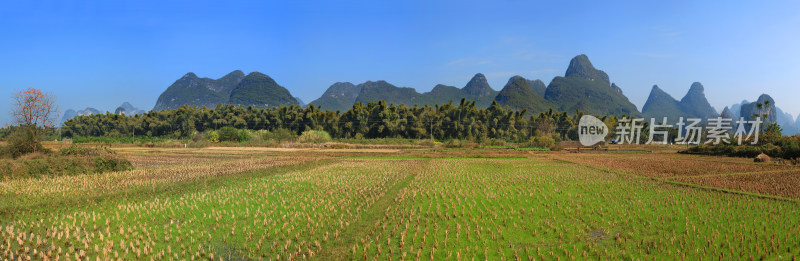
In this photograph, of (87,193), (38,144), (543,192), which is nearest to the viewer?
(87,193)

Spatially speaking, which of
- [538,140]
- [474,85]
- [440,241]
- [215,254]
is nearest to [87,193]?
[215,254]

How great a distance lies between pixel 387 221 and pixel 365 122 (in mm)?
44759

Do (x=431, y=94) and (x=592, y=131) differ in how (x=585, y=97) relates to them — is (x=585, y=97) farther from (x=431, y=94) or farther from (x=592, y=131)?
(x=592, y=131)

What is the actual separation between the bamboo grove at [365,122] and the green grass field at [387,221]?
37491 millimetres

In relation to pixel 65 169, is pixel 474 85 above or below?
above

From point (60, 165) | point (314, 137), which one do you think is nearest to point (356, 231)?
point (60, 165)

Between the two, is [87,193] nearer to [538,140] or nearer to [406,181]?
[406,181]

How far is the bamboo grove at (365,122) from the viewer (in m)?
52.8

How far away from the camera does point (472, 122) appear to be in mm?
52844

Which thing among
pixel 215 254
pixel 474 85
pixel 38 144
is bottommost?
pixel 215 254

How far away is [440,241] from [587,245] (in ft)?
7.60

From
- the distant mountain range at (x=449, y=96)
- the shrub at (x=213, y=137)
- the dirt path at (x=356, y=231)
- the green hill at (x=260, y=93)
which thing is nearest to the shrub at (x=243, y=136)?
the shrub at (x=213, y=137)

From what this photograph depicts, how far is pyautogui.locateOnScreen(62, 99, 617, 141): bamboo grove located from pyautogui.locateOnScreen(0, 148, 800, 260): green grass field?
3749cm

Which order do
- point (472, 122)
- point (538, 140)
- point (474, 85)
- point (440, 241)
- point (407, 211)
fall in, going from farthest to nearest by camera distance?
point (474, 85), point (472, 122), point (538, 140), point (407, 211), point (440, 241)
